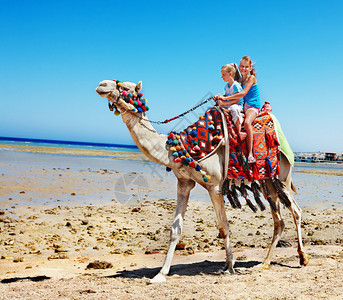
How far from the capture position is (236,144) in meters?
5.21

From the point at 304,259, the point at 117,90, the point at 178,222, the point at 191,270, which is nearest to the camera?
the point at 117,90

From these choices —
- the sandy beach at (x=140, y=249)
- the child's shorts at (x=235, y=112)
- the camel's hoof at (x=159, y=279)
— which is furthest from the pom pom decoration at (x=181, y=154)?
the camel's hoof at (x=159, y=279)

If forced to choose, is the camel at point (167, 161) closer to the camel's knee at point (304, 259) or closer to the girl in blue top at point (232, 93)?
the girl in blue top at point (232, 93)

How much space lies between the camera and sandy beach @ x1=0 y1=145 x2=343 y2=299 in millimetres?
4211

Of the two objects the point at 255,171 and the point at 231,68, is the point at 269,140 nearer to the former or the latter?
the point at 255,171

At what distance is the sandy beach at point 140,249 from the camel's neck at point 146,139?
0.91 metres

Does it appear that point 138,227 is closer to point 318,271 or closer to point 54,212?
point 54,212

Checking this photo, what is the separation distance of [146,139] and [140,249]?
3.11 meters

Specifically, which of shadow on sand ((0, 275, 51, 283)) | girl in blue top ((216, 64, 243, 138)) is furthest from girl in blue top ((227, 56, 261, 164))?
shadow on sand ((0, 275, 51, 283))

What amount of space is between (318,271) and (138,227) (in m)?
4.76

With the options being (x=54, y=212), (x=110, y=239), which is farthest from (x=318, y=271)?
(x=54, y=212)

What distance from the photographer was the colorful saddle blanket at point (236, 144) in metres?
5.03

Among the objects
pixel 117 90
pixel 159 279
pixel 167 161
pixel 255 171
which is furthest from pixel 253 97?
pixel 159 279

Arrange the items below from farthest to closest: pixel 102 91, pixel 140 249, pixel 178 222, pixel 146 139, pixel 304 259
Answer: pixel 140 249, pixel 304 259, pixel 178 222, pixel 146 139, pixel 102 91
